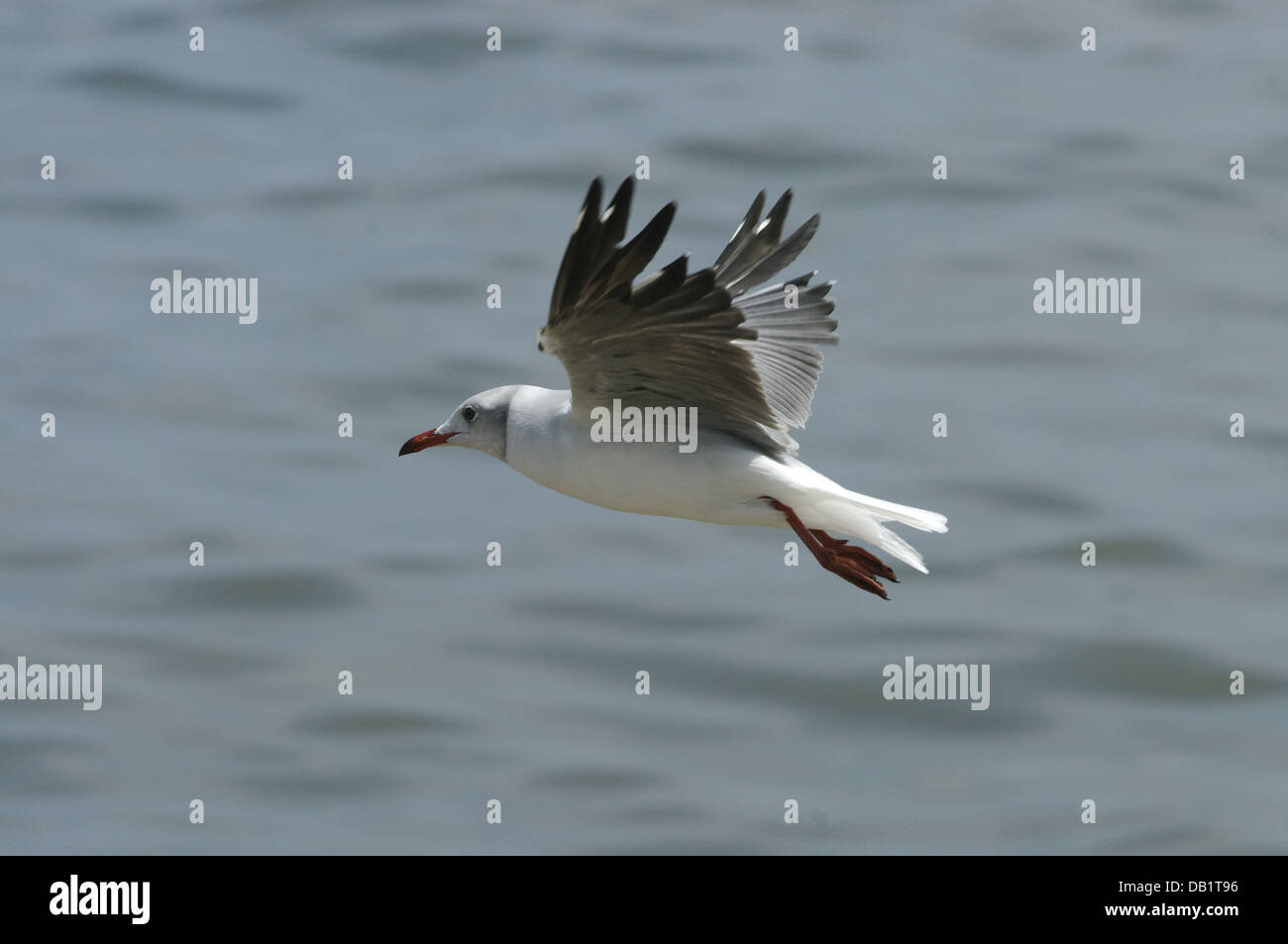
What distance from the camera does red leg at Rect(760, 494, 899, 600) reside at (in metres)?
7.42

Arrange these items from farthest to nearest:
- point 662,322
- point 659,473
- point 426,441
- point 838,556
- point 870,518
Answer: point 426,441
point 870,518
point 838,556
point 659,473
point 662,322

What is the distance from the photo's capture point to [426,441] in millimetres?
8188

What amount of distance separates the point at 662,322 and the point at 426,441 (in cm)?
178

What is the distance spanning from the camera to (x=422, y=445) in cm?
816

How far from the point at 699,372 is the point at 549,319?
2.35 ft

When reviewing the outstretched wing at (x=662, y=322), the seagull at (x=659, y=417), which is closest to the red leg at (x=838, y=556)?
the seagull at (x=659, y=417)

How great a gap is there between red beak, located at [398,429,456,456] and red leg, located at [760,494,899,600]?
4.78 ft

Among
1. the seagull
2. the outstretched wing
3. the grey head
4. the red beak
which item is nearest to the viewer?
the outstretched wing

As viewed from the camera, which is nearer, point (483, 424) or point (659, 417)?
point (659, 417)

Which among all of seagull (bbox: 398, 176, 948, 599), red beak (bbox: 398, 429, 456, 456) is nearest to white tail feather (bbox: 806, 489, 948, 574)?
seagull (bbox: 398, 176, 948, 599)
